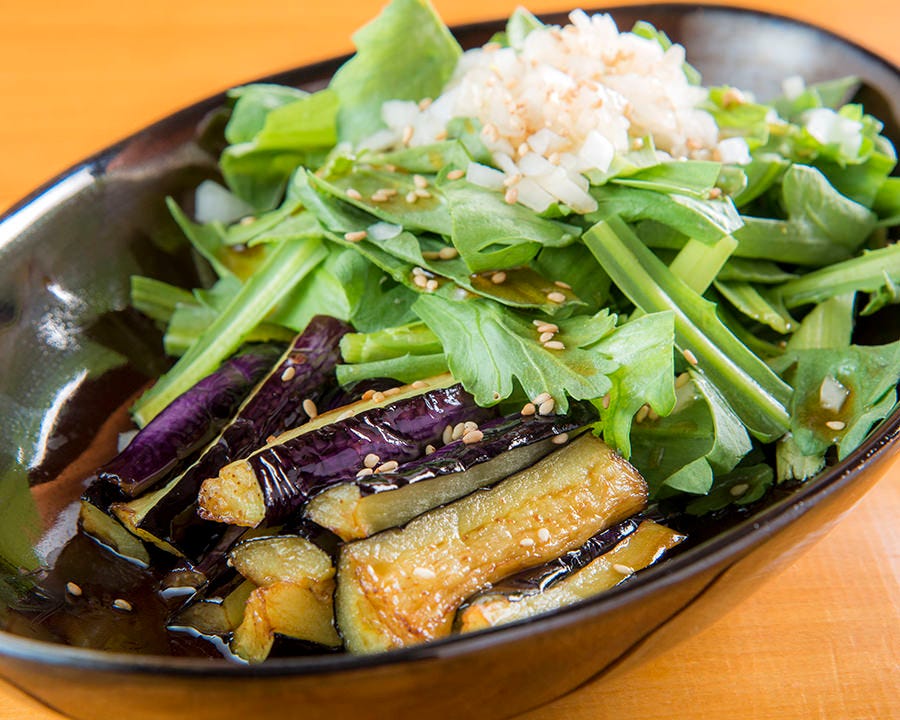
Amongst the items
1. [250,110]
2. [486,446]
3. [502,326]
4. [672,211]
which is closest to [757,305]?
[672,211]

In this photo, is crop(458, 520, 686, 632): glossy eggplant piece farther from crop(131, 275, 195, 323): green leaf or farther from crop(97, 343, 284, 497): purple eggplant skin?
crop(131, 275, 195, 323): green leaf

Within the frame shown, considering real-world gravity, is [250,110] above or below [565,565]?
above

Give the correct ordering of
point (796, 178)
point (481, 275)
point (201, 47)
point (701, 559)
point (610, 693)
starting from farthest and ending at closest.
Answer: point (201, 47)
point (796, 178)
point (481, 275)
point (610, 693)
point (701, 559)

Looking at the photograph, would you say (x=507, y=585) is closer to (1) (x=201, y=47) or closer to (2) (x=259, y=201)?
(2) (x=259, y=201)

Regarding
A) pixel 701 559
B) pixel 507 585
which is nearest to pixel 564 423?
pixel 507 585

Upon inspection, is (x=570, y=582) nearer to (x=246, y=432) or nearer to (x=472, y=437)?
(x=472, y=437)
